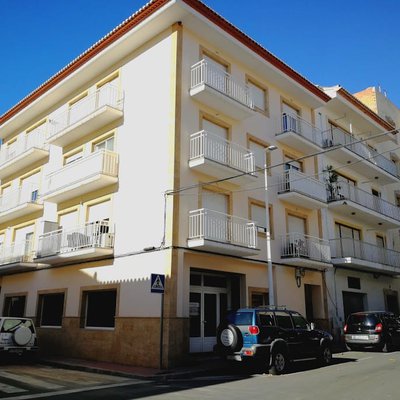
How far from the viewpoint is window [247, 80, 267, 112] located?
59.9ft

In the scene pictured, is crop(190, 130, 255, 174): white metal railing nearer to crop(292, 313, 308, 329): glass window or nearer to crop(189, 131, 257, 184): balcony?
crop(189, 131, 257, 184): balcony

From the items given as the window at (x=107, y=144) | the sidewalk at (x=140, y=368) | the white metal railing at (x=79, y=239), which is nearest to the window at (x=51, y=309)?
the white metal railing at (x=79, y=239)

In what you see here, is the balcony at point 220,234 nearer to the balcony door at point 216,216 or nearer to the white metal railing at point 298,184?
the balcony door at point 216,216

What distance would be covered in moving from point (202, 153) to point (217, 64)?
478 cm

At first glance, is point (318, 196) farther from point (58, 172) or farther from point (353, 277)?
point (58, 172)

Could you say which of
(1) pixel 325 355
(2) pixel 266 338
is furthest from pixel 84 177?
(1) pixel 325 355

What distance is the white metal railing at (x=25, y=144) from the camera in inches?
829

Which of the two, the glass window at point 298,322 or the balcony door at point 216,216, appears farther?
the balcony door at point 216,216

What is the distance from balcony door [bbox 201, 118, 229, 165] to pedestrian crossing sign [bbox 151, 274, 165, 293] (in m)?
4.54

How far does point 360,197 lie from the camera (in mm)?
22844

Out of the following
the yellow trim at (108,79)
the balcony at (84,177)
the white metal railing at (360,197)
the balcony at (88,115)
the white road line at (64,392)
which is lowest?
the white road line at (64,392)

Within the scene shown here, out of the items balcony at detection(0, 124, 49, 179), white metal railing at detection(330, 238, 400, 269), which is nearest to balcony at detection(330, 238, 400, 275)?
white metal railing at detection(330, 238, 400, 269)

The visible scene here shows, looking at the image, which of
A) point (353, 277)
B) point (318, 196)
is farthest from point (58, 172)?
point (353, 277)

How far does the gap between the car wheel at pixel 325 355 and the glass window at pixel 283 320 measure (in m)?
1.55
